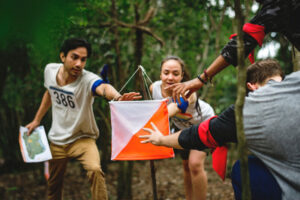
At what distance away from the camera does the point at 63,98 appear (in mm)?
3107

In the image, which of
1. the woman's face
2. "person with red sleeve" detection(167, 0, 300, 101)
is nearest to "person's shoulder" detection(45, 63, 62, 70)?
the woman's face

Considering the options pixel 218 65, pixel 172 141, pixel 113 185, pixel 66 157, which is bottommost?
pixel 113 185

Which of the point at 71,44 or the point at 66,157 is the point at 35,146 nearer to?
the point at 66,157

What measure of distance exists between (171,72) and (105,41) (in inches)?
107

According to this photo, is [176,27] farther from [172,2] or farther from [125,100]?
[125,100]

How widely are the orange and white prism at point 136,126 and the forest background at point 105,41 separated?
30cm

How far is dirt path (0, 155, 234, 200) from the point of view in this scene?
5.53 m

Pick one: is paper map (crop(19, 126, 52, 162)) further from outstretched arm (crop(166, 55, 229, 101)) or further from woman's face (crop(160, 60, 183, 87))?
outstretched arm (crop(166, 55, 229, 101))

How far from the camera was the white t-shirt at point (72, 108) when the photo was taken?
9.92 feet

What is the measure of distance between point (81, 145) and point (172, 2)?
14.1 ft

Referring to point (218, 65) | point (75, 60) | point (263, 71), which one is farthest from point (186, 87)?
point (75, 60)

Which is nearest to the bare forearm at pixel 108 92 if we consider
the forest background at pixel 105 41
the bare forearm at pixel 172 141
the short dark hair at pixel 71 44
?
the forest background at pixel 105 41

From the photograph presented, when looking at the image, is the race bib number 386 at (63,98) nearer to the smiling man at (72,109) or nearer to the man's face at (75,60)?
the smiling man at (72,109)

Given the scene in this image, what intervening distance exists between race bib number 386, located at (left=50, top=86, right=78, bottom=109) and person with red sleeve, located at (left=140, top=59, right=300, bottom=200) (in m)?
1.63
